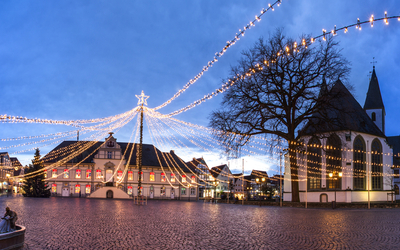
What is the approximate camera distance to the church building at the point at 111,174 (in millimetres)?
54469

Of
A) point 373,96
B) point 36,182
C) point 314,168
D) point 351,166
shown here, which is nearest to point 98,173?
point 36,182

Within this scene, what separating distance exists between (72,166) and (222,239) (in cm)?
4962

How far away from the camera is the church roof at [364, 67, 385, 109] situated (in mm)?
58888

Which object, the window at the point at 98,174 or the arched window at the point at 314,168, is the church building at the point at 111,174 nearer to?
the window at the point at 98,174

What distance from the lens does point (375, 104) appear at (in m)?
59.0

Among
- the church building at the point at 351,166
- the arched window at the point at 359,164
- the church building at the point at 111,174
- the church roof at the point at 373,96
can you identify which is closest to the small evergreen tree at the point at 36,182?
the church building at the point at 111,174

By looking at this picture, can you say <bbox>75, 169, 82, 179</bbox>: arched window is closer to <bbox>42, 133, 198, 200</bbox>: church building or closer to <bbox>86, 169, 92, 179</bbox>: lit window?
<bbox>42, 133, 198, 200</bbox>: church building

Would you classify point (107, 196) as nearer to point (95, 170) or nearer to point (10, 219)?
point (95, 170)

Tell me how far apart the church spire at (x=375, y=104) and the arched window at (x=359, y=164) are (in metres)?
20.7

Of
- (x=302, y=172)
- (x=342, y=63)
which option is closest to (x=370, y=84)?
(x=302, y=172)

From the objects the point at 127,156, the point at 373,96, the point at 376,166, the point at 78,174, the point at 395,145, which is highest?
the point at 373,96

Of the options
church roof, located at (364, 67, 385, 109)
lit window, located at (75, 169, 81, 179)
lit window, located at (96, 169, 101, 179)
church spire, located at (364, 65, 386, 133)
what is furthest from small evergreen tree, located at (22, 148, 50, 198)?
church roof, located at (364, 67, 385, 109)

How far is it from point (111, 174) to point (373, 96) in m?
46.3

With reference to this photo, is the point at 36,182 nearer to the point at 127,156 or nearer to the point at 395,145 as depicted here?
the point at 127,156
